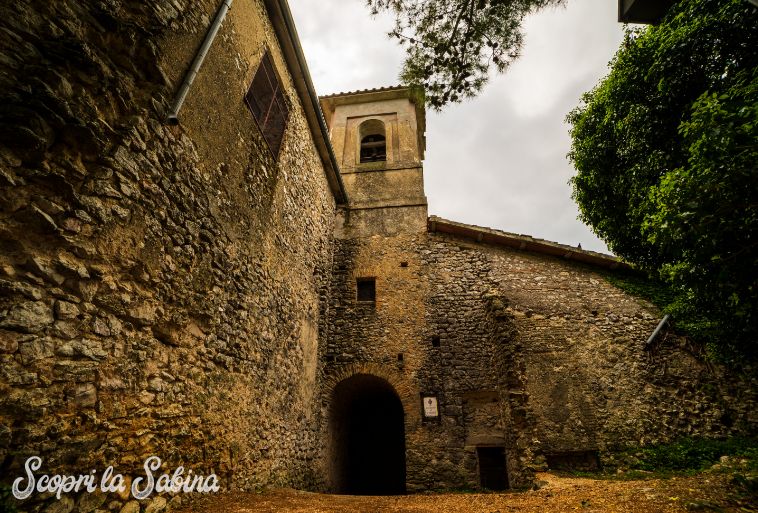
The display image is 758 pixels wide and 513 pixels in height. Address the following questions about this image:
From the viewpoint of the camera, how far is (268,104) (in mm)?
6414

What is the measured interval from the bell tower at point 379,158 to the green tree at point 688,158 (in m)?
4.57

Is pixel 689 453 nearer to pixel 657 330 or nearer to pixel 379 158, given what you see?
pixel 657 330

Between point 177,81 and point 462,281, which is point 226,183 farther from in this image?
point 462,281

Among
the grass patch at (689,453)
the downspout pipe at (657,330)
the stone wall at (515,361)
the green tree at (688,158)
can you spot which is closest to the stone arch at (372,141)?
the stone wall at (515,361)

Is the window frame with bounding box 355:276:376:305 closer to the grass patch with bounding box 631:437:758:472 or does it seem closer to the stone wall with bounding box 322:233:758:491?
the stone wall with bounding box 322:233:758:491

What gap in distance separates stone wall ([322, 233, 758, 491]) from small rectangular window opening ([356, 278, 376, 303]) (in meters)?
0.23

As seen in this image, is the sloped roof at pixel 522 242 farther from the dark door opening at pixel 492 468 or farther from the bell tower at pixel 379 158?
the dark door opening at pixel 492 468

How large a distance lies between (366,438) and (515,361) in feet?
20.5

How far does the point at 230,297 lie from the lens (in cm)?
475

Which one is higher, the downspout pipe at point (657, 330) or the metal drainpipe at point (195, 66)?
the metal drainpipe at point (195, 66)

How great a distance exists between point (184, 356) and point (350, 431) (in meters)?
7.72

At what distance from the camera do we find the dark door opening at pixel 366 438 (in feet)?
29.2

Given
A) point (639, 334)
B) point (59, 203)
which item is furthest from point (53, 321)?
point (639, 334)

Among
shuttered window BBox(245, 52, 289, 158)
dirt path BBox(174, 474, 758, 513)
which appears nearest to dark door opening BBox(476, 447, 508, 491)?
dirt path BBox(174, 474, 758, 513)
